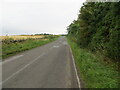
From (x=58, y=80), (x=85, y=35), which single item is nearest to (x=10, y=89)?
(x=58, y=80)

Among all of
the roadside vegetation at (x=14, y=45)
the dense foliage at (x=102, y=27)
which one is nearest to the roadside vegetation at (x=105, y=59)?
the dense foliage at (x=102, y=27)

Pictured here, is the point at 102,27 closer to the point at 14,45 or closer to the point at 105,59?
the point at 105,59

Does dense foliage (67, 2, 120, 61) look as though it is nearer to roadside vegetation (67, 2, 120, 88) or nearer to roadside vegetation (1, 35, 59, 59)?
roadside vegetation (67, 2, 120, 88)

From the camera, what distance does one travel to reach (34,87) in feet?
20.7

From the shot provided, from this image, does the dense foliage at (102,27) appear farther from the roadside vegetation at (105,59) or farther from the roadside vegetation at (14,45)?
the roadside vegetation at (14,45)

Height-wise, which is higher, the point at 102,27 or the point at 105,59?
the point at 102,27

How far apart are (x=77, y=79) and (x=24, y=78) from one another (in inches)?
126

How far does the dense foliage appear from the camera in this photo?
8766 millimetres

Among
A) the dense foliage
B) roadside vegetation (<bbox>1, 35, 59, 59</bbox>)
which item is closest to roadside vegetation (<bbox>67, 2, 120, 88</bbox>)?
the dense foliage

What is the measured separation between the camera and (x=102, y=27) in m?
12.8

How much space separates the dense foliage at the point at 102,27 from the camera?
877 cm

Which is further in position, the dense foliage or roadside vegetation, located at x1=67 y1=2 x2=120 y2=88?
the dense foliage

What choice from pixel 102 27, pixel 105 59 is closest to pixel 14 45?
pixel 102 27

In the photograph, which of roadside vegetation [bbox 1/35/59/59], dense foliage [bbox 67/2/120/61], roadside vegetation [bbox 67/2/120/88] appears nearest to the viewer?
roadside vegetation [bbox 67/2/120/88]
